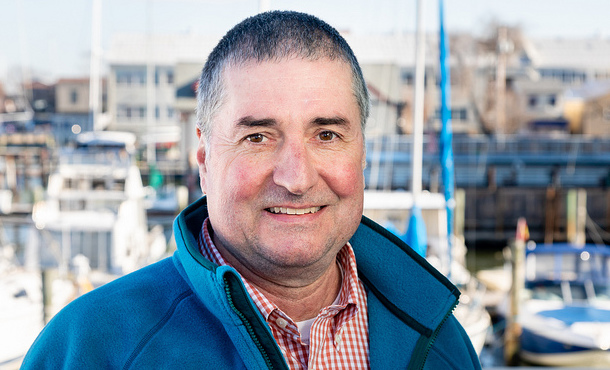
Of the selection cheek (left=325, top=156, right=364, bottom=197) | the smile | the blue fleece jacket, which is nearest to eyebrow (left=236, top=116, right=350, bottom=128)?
cheek (left=325, top=156, right=364, bottom=197)

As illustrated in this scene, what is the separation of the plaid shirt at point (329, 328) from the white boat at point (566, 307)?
10.5m

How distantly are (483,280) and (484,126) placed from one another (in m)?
23.7

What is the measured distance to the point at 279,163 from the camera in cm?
160

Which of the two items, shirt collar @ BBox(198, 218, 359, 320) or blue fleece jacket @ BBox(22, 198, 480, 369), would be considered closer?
blue fleece jacket @ BBox(22, 198, 480, 369)

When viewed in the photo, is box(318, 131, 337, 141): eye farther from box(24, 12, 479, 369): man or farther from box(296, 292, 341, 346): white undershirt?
box(296, 292, 341, 346): white undershirt

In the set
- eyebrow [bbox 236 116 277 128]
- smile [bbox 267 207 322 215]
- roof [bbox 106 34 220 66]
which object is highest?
roof [bbox 106 34 220 66]

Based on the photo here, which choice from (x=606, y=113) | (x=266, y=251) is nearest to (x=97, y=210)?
(x=266, y=251)

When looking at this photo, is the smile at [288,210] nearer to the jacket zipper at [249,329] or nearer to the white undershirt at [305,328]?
the jacket zipper at [249,329]

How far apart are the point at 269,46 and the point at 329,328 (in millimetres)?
826

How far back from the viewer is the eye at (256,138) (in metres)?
1.62

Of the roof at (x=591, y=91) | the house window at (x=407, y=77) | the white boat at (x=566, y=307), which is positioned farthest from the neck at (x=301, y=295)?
the house window at (x=407, y=77)

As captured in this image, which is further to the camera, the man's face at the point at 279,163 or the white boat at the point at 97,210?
the white boat at the point at 97,210

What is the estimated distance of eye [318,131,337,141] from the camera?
167 centimetres

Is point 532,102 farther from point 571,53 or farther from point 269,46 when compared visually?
point 269,46
